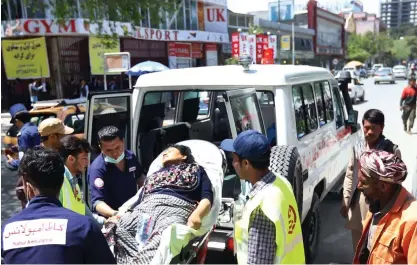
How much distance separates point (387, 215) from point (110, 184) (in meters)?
2.50

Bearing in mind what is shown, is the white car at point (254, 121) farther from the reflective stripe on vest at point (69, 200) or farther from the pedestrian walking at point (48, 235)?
the pedestrian walking at point (48, 235)

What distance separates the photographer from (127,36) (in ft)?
70.8

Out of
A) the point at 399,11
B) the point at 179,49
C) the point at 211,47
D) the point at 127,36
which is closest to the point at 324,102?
Answer: the point at 127,36

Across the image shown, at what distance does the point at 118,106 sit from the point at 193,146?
1.13 meters

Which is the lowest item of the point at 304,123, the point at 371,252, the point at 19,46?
the point at 371,252

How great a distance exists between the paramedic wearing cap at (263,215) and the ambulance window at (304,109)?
6.00ft

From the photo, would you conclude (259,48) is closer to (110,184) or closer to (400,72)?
(110,184)

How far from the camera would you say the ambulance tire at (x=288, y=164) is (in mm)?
3443

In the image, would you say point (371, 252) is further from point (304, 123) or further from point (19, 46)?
point (19, 46)

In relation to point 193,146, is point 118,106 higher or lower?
higher

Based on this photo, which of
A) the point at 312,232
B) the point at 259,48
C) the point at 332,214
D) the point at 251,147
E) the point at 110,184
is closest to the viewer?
the point at 251,147

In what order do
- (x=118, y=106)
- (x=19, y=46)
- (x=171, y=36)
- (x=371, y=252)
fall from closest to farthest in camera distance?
(x=371, y=252), (x=118, y=106), (x=19, y=46), (x=171, y=36)

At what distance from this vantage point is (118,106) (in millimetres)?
4684

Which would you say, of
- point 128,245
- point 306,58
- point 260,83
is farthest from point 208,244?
point 306,58
